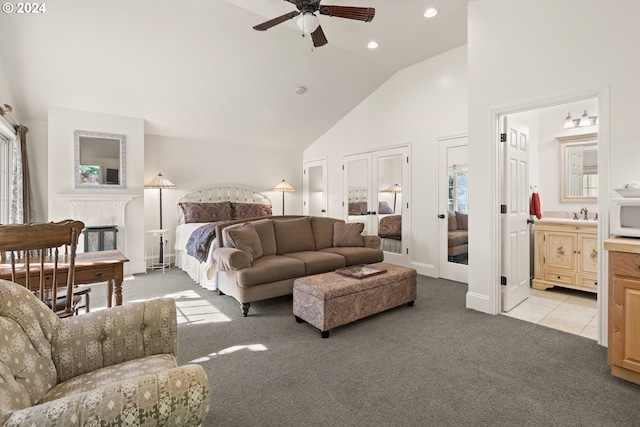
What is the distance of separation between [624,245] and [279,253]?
3.32 m

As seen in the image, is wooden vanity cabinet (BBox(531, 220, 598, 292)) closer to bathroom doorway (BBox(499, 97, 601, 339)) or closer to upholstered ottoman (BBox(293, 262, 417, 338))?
bathroom doorway (BBox(499, 97, 601, 339))

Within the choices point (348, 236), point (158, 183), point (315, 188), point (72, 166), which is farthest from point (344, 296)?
point (315, 188)

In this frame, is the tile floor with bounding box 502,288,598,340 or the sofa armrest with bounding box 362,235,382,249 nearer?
the tile floor with bounding box 502,288,598,340

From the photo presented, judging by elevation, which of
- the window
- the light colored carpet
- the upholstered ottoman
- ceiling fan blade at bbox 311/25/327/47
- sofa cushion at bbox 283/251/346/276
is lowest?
the light colored carpet

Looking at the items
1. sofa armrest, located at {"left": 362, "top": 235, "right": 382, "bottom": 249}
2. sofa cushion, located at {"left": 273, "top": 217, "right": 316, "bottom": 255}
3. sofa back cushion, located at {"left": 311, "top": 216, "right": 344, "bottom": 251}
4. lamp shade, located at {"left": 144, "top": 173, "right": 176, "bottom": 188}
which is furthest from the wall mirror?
lamp shade, located at {"left": 144, "top": 173, "right": 176, "bottom": 188}

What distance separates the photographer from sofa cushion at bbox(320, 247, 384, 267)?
417 cm

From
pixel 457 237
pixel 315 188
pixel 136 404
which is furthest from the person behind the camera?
pixel 315 188

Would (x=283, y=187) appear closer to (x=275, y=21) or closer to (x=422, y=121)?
(x=422, y=121)

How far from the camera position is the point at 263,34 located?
4.20 m

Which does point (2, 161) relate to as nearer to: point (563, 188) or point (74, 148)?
point (74, 148)

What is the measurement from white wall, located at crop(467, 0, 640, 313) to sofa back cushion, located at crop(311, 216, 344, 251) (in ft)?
6.42

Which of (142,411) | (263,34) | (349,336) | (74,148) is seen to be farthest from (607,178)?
(74,148)

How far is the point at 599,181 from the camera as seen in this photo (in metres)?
2.63

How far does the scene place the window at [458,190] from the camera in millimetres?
4637
